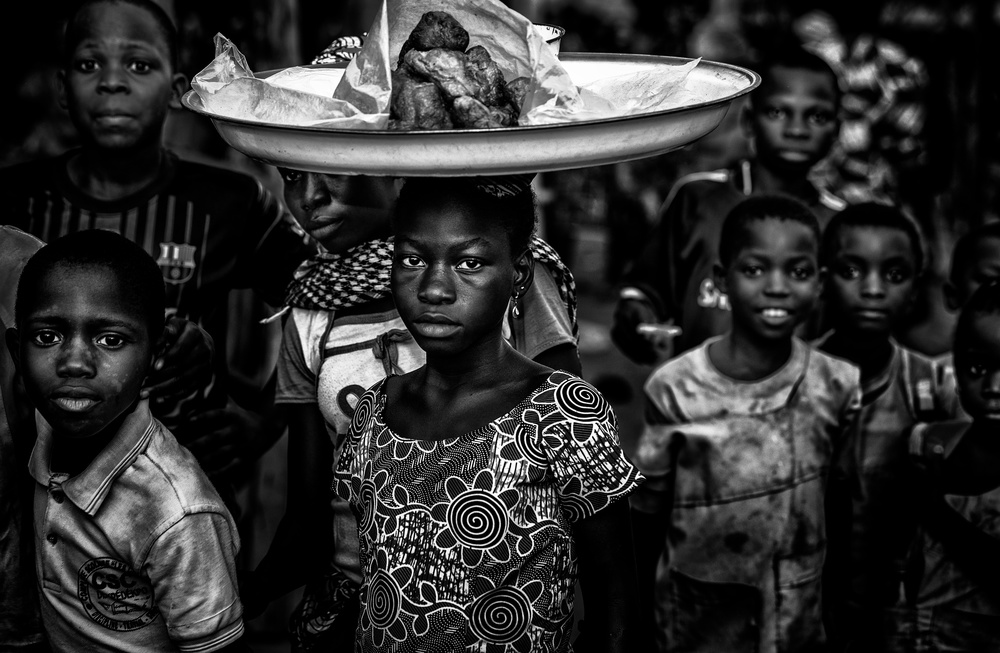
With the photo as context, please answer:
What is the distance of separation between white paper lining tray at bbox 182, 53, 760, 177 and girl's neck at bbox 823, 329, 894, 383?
173 centimetres

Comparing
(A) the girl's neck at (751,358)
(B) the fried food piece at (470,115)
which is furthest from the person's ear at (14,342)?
(A) the girl's neck at (751,358)

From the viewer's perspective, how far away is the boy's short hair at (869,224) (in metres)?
3.47

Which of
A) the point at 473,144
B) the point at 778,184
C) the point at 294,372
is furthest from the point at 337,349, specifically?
the point at 778,184

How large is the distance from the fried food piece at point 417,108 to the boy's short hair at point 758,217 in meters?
1.48

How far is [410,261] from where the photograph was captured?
6.72ft

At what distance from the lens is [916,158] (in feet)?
21.7

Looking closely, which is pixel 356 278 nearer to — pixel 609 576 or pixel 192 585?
pixel 192 585

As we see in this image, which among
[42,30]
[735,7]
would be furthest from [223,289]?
[735,7]

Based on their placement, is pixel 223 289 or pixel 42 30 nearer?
pixel 223 289

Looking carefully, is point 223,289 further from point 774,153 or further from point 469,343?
point 774,153

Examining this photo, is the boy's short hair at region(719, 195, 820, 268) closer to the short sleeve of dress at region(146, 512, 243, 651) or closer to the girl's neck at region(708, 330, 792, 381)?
the girl's neck at region(708, 330, 792, 381)

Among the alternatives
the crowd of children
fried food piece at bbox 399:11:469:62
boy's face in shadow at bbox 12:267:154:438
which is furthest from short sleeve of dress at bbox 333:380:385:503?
fried food piece at bbox 399:11:469:62

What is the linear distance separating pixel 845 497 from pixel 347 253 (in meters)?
1.66

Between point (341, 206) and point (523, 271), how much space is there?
21.9 inches
